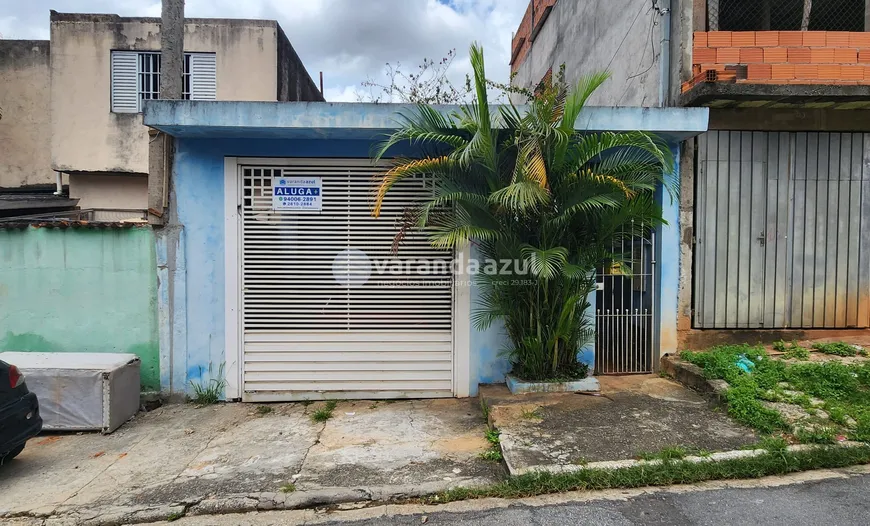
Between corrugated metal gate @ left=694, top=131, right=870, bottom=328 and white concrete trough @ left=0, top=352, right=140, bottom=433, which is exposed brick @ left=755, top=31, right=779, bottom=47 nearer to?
corrugated metal gate @ left=694, top=131, right=870, bottom=328

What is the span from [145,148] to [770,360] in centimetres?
1325

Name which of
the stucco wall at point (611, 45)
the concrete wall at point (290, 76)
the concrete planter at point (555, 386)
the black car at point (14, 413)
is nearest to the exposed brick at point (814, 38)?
the stucco wall at point (611, 45)

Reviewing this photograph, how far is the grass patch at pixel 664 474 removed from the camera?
3268 mm

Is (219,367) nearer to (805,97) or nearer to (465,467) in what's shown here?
(465,467)

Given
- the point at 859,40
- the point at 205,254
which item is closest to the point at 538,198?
the point at 205,254

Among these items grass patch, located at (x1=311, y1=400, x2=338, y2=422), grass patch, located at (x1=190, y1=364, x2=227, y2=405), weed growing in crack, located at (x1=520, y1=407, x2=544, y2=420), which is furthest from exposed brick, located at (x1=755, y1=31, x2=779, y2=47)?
grass patch, located at (x1=190, y1=364, x2=227, y2=405)

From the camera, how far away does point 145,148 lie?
11820 mm

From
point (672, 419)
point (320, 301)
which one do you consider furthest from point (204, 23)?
point (672, 419)

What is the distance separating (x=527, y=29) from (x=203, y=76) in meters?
8.15

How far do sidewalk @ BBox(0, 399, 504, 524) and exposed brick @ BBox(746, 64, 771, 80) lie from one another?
191 inches

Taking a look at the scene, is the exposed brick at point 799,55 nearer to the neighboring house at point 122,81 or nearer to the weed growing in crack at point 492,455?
the weed growing in crack at point 492,455

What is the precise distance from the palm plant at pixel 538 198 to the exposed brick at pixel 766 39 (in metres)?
1.87

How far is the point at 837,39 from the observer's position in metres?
5.45

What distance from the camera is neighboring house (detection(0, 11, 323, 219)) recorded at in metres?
11.4
